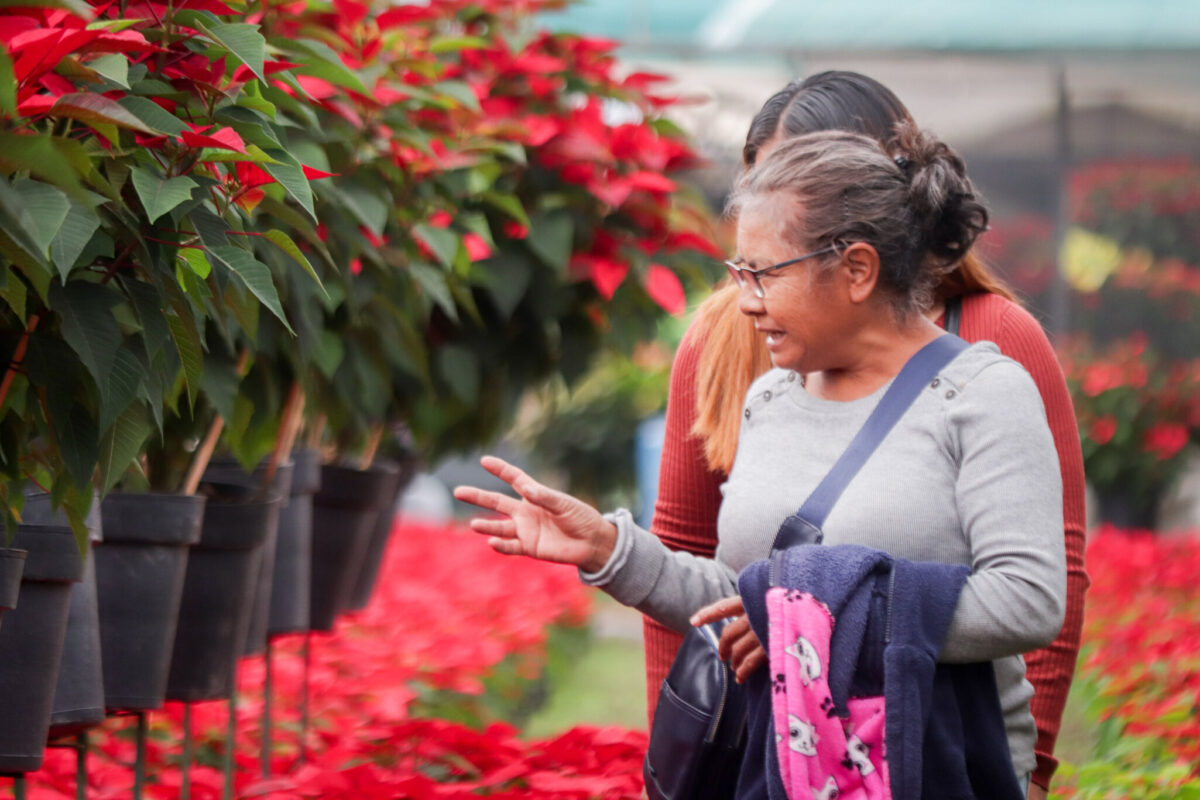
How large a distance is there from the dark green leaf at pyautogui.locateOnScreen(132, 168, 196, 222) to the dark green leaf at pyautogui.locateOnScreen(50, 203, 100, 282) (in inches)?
3.1

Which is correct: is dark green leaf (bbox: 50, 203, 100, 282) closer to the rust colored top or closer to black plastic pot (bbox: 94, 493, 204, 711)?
black plastic pot (bbox: 94, 493, 204, 711)

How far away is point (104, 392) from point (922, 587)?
855 mm

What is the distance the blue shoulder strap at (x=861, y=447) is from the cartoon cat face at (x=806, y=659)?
0.48 ft

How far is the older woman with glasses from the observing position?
148cm

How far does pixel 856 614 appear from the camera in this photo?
1.44 meters

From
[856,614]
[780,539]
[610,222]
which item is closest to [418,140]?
[610,222]

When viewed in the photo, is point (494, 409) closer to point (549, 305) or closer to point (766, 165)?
point (549, 305)

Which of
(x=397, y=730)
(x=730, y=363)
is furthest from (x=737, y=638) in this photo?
(x=397, y=730)

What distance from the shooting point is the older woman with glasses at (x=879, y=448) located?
1.48 metres

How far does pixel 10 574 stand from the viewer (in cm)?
152

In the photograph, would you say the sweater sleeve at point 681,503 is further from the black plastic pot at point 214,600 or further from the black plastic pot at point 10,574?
the black plastic pot at point 10,574

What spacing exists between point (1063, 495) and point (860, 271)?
49cm

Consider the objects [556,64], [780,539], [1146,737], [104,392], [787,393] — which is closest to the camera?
[104,392]

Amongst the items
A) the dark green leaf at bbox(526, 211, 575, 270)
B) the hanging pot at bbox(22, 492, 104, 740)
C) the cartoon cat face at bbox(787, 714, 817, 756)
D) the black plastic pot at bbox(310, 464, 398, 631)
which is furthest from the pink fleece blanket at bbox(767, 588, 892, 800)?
the black plastic pot at bbox(310, 464, 398, 631)
